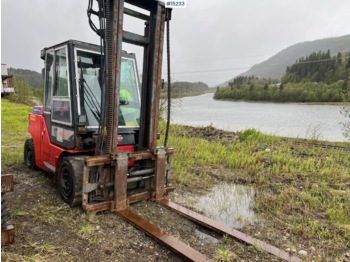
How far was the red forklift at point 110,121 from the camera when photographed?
3.50 m

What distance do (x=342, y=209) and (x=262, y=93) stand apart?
5212 centimetres

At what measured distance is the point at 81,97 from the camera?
3.96 meters

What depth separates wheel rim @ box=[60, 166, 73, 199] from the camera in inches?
149

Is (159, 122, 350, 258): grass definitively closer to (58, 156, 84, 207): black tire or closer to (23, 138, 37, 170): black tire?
(58, 156, 84, 207): black tire

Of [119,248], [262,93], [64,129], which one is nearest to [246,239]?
[119,248]

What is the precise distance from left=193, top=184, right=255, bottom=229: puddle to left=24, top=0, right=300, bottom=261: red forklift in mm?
445

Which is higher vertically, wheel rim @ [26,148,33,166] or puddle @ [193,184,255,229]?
wheel rim @ [26,148,33,166]

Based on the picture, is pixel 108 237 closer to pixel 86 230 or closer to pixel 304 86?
pixel 86 230

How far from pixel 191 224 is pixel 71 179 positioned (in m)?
1.66

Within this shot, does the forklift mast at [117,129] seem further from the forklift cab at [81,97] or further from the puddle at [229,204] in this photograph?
the puddle at [229,204]

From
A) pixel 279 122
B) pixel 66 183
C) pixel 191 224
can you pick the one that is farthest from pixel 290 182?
pixel 279 122

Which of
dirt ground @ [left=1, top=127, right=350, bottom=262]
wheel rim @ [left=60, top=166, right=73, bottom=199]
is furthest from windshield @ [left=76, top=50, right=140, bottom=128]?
dirt ground @ [left=1, top=127, right=350, bottom=262]

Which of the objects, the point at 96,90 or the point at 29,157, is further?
the point at 29,157

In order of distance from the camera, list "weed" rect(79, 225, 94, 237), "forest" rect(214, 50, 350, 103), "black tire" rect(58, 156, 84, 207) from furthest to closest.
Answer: "forest" rect(214, 50, 350, 103) < "black tire" rect(58, 156, 84, 207) < "weed" rect(79, 225, 94, 237)
